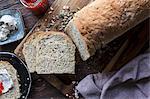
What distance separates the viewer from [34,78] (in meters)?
1.92

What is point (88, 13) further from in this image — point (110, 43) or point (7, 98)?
point (7, 98)

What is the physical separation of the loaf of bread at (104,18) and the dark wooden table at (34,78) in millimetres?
245

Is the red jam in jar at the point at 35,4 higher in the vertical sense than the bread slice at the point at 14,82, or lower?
higher

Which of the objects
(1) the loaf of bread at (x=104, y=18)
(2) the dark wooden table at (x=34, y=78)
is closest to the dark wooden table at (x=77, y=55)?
(2) the dark wooden table at (x=34, y=78)

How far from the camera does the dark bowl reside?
6.25 ft

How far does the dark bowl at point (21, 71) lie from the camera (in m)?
1.91

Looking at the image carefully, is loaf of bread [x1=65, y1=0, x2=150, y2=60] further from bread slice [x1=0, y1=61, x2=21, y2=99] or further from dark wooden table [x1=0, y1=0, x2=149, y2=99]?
bread slice [x1=0, y1=61, x2=21, y2=99]

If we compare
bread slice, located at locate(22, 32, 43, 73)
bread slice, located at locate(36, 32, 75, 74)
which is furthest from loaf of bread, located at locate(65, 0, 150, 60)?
bread slice, located at locate(22, 32, 43, 73)

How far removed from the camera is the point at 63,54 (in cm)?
184

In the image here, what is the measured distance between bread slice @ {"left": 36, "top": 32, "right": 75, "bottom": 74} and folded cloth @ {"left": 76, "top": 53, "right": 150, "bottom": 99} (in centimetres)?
10

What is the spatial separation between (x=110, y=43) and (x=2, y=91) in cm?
48

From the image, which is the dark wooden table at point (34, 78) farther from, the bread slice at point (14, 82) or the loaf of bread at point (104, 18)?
the loaf of bread at point (104, 18)

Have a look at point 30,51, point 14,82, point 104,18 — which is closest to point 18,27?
point 30,51

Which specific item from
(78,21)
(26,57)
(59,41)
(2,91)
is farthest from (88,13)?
(2,91)
